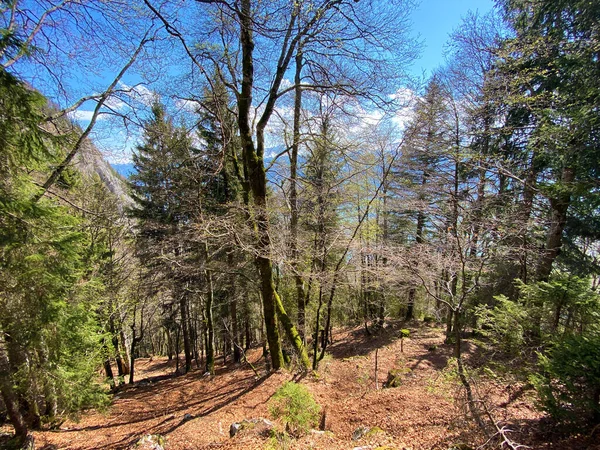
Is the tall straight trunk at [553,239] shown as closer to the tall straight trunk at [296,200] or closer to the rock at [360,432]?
the rock at [360,432]

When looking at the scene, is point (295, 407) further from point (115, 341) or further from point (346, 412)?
point (115, 341)

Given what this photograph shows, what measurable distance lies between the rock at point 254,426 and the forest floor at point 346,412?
82mm

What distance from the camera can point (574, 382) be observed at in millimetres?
2973

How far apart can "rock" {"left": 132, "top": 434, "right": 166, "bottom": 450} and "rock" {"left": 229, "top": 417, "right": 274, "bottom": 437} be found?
3.92 ft

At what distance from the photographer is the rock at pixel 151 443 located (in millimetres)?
4492

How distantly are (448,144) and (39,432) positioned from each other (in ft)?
45.3

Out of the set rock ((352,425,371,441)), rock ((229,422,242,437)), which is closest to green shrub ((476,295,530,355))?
rock ((352,425,371,441))

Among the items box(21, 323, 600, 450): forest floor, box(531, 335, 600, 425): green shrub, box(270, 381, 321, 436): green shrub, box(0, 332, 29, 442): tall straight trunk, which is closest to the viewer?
box(531, 335, 600, 425): green shrub

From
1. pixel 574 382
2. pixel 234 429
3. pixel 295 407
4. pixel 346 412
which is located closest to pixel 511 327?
pixel 574 382

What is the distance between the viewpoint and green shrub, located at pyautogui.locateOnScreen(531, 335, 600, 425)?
9.07 ft

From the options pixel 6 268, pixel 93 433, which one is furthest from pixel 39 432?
pixel 6 268

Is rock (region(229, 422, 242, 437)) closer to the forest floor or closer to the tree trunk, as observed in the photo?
the forest floor

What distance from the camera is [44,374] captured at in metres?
5.07

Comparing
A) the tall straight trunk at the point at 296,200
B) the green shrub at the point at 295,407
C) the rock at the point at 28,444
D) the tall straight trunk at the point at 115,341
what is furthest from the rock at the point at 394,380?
the tall straight trunk at the point at 115,341
